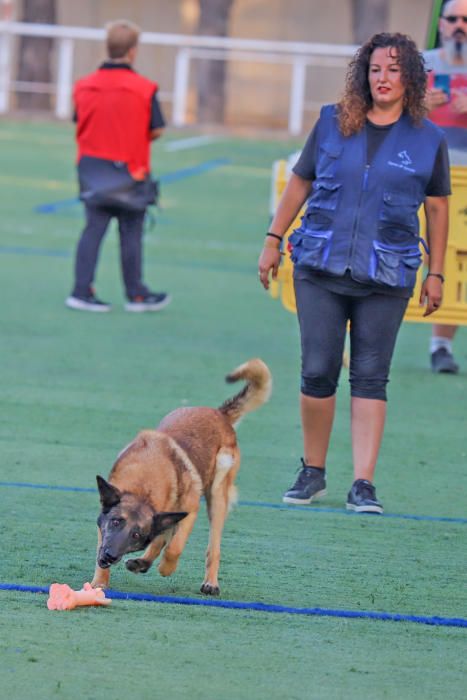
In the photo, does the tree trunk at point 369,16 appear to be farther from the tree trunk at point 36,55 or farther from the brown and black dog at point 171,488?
the brown and black dog at point 171,488

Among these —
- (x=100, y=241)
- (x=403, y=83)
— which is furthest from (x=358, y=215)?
(x=100, y=241)

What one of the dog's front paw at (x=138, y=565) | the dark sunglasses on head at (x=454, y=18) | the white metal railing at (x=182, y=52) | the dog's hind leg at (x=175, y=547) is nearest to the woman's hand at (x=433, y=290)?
the dog's hind leg at (x=175, y=547)

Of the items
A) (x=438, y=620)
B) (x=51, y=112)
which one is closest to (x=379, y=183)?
(x=438, y=620)

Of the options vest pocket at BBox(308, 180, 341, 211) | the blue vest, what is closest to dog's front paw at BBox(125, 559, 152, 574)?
the blue vest

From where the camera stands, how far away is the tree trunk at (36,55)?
123 feet

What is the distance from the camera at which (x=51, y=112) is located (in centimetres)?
3731

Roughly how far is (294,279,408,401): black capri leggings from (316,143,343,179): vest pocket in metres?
0.48

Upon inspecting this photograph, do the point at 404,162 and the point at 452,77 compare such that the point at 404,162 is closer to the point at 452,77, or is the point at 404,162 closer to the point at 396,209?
the point at 396,209

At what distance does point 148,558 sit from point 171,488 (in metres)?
0.28

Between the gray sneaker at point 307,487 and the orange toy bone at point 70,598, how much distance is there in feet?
6.10

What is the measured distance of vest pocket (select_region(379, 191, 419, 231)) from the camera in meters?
6.28

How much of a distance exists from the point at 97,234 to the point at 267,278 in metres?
5.27

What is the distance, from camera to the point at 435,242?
6609mm

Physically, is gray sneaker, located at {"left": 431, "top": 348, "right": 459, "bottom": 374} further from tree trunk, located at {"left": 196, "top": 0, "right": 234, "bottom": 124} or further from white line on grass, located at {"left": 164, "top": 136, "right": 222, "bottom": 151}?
tree trunk, located at {"left": 196, "top": 0, "right": 234, "bottom": 124}
